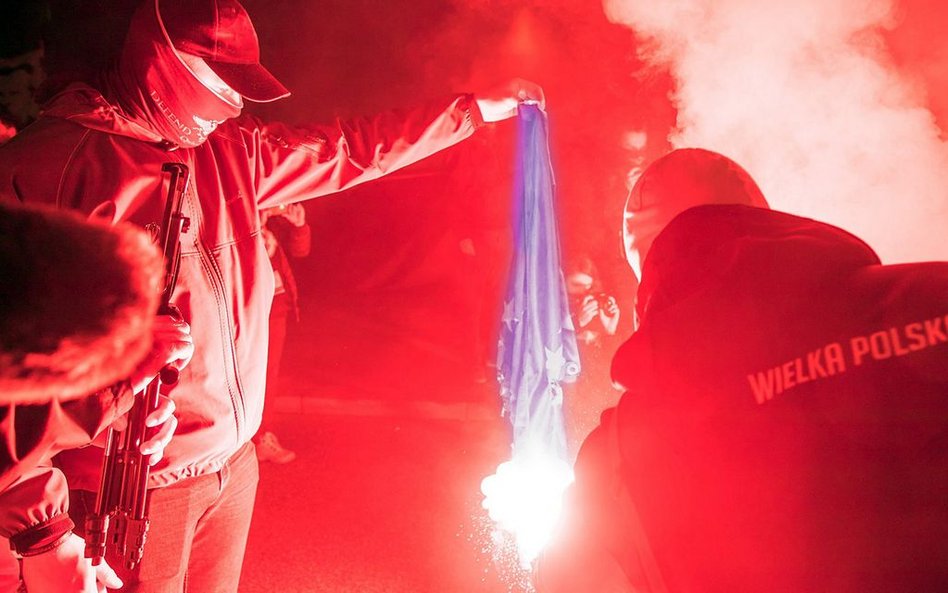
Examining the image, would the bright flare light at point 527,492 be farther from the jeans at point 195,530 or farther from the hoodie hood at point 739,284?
the hoodie hood at point 739,284

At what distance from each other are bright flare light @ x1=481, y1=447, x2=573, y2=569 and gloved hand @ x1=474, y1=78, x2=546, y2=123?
1.56 m

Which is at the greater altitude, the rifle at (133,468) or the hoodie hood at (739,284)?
the hoodie hood at (739,284)

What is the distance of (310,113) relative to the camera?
1116 centimetres

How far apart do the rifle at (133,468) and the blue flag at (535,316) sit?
5.21 ft

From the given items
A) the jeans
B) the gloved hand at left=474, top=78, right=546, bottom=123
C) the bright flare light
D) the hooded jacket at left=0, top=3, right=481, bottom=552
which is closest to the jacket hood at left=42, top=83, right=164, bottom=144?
the hooded jacket at left=0, top=3, right=481, bottom=552

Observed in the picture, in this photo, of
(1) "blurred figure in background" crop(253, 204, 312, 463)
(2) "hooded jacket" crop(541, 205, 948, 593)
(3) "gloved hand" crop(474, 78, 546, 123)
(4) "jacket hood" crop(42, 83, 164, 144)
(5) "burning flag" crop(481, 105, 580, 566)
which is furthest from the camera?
(1) "blurred figure in background" crop(253, 204, 312, 463)

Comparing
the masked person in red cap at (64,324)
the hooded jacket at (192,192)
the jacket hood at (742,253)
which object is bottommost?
the masked person in red cap at (64,324)

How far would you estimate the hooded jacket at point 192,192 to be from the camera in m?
1.88

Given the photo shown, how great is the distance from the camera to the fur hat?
127 cm

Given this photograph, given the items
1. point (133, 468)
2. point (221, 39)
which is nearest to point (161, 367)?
point (133, 468)

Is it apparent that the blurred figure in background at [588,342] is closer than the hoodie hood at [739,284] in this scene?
No

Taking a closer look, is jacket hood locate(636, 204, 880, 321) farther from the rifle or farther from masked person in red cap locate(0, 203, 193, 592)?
the rifle

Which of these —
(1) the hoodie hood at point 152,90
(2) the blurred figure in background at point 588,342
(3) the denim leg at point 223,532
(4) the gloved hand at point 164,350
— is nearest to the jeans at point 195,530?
(3) the denim leg at point 223,532

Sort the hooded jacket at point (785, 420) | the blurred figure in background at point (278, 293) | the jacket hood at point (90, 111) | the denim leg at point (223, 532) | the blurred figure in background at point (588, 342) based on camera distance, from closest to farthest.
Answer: the hooded jacket at point (785, 420) < the jacket hood at point (90, 111) < the denim leg at point (223, 532) < the blurred figure in background at point (278, 293) < the blurred figure in background at point (588, 342)
